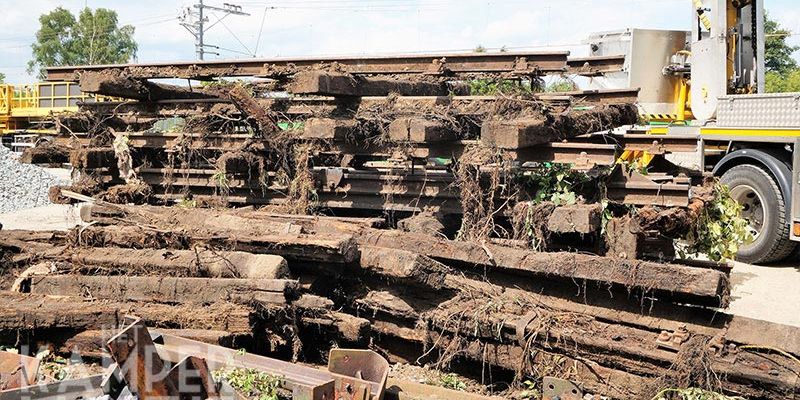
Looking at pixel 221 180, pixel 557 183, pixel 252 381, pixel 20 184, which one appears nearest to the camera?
pixel 252 381

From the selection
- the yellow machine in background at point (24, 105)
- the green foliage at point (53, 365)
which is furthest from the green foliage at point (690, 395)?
the yellow machine in background at point (24, 105)

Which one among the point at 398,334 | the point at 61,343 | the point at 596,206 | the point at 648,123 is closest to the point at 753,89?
the point at 648,123

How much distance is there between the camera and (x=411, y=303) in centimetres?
662

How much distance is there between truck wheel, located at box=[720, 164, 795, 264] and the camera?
10.7 m

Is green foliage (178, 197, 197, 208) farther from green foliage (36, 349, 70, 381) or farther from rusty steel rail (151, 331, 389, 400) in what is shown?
rusty steel rail (151, 331, 389, 400)

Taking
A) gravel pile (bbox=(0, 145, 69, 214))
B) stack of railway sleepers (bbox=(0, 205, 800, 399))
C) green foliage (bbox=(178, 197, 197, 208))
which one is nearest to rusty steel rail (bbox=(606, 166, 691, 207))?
stack of railway sleepers (bbox=(0, 205, 800, 399))

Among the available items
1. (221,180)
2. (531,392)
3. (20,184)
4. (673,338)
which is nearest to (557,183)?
(673,338)

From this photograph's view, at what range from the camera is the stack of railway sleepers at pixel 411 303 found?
543 cm

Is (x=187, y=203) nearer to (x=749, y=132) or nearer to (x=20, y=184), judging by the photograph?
(x=749, y=132)

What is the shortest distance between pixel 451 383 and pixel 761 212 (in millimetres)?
7386

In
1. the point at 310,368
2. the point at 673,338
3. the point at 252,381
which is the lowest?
the point at 252,381

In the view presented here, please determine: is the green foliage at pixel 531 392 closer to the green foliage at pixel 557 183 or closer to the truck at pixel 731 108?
the green foliage at pixel 557 183

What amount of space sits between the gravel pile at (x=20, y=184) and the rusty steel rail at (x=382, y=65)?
10.9 m

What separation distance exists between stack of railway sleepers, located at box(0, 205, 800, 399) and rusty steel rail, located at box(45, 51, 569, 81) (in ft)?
7.75
